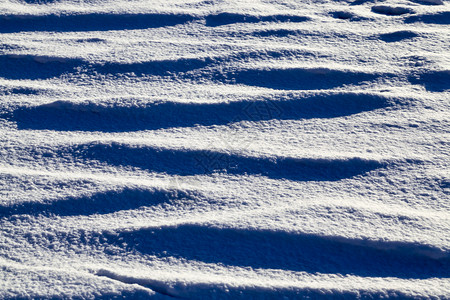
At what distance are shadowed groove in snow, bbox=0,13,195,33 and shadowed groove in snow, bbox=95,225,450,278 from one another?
803 mm

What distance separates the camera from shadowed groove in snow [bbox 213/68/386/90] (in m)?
1.46

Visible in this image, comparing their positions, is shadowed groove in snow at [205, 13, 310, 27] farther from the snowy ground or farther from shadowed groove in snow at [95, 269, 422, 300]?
shadowed groove in snow at [95, 269, 422, 300]

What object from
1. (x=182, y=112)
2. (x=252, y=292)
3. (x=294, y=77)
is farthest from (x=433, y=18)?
(x=252, y=292)

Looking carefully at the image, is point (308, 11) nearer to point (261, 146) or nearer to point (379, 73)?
point (379, 73)

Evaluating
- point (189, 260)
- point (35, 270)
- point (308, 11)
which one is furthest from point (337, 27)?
point (35, 270)

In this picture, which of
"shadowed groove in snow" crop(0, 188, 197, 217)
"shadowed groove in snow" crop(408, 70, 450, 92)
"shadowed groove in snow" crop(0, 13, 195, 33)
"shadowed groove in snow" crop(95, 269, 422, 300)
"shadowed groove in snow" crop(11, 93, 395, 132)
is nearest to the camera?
→ "shadowed groove in snow" crop(95, 269, 422, 300)

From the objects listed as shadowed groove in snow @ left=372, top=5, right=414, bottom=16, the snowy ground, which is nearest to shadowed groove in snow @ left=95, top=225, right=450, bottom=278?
the snowy ground

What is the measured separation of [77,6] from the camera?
176 cm

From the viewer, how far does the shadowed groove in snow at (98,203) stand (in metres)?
1.13

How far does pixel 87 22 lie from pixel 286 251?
101 cm

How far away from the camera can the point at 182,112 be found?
54.2 inches

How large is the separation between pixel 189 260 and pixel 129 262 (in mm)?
108

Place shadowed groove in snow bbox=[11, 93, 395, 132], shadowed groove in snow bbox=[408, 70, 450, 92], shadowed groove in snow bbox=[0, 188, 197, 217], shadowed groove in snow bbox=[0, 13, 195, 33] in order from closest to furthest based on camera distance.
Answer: shadowed groove in snow bbox=[0, 188, 197, 217] < shadowed groove in snow bbox=[11, 93, 395, 132] < shadowed groove in snow bbox=[408, 70, 450, 92] < shadowed groove in snow bbox=[0, 13, 195, 33]

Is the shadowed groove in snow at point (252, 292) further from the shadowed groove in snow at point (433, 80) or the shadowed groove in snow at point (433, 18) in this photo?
the shadowed groove in snow at point (433, 18)
